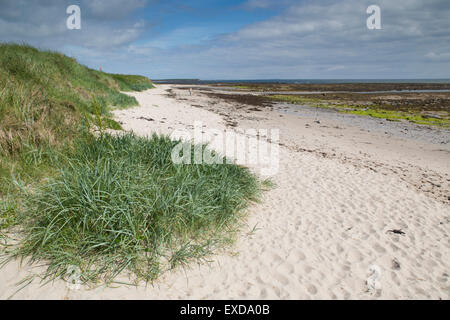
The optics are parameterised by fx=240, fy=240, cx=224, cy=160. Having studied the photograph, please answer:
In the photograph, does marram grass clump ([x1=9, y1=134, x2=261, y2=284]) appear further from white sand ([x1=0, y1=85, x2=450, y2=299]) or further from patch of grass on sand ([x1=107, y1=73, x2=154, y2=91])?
patch of grass on sand ([x1=107, y1=73, x2=154, y2=91])

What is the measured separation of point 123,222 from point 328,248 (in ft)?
10.3

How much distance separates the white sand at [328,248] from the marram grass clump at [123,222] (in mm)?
226

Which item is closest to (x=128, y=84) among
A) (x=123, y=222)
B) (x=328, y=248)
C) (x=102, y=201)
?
(x=102, y=201)

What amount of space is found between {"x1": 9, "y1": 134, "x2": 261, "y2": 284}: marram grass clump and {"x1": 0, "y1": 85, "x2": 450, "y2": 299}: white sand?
8.9 inches

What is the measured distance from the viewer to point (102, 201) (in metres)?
3.19

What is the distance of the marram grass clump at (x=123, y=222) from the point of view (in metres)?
2.91

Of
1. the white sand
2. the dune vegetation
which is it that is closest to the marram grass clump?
the dune vegetation

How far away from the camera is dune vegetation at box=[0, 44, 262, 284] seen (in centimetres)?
297

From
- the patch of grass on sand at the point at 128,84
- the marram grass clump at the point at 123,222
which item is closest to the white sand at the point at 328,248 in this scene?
the marram grass clump at the point at 123,222

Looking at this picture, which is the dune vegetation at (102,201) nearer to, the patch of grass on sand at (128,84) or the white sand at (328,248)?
the white sand at (328,248)

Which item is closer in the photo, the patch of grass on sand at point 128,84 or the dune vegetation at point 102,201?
the dune vegetation at point 102,201

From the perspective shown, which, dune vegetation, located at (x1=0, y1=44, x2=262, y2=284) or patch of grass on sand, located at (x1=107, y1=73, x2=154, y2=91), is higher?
patch of grass on sand, located at (x1=107, y1=73, x2=154, y2=91)

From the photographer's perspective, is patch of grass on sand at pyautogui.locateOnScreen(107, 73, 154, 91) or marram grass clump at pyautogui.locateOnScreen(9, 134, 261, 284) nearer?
marram grass clump at pyautogui.locateOnScreen(9, 134, 261, 284)

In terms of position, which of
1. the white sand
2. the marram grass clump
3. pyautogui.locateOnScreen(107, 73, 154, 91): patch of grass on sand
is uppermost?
pyautogui.locateOnScreen(107, 73, 154, 91): patch of grass on sand
